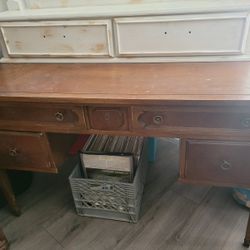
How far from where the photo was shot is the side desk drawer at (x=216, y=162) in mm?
877

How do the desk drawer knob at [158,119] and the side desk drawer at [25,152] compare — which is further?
the side desk drawer at [25,152]

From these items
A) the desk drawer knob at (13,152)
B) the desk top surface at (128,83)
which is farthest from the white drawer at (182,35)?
the desk drawer knob at (13,152)

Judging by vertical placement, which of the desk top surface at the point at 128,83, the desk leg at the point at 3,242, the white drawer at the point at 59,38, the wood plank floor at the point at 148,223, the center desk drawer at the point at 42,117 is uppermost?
the white drawer at the point at 59,38

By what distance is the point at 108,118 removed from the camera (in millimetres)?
911

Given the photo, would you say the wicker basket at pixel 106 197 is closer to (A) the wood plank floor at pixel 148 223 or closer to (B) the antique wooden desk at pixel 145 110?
(A) the wood plank floor at pixel 148 223

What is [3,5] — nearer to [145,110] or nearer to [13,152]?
[13,152]

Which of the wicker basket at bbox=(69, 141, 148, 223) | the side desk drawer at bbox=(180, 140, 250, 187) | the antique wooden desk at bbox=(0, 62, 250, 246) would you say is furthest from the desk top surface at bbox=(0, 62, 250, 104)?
the wicker basket at bbox=(69, 141, 148, 223)

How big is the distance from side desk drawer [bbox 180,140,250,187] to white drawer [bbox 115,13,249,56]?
16.5 inches

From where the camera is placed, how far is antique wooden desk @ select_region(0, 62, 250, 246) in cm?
82

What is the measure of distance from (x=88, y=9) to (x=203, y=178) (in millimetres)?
865

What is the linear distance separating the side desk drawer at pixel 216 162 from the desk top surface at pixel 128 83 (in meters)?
0.18

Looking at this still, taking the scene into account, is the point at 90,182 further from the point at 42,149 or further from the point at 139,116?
the point at 139,116

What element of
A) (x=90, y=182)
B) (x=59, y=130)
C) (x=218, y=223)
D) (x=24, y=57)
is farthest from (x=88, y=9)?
(x=218, y=223)

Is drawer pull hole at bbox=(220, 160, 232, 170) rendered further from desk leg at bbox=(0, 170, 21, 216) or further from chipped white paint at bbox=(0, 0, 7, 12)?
chipped white paint at bbox=(0, 0, 7, 12)
